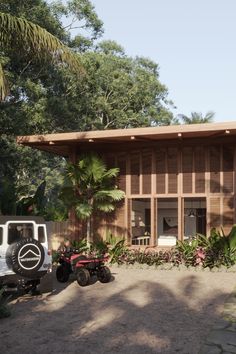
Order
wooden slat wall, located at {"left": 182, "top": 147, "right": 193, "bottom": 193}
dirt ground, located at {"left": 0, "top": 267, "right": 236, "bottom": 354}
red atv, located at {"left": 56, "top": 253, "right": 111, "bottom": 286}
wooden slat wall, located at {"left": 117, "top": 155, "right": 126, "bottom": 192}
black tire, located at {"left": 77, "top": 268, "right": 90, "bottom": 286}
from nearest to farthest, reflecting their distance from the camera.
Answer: dirt ground, located at {"left": 0, "top": 267, "right": 236, "bottom": 354}
black tire, located at {"left": 77, "top": 268, "right": 90, "bottom": 286}
red atv, located at {"left": 56, "top": 253, "right": 111, "bottom": 286}
wooden slat wall, located at {"left": 182, "top": 147, "right": 193, "bottom": 193}
wooden slat wall, located at {"left": 117, "top": 155, "right": 126, "bottom": 192}

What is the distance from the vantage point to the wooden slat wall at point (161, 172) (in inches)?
648

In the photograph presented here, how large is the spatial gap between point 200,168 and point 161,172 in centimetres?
148

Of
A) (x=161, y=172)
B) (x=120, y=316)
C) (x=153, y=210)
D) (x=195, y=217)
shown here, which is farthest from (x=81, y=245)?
(x=195, y=217)

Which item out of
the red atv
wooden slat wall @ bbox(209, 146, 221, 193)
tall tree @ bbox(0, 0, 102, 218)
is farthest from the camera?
tall tree @ bbox(0, 0, 102, 218)

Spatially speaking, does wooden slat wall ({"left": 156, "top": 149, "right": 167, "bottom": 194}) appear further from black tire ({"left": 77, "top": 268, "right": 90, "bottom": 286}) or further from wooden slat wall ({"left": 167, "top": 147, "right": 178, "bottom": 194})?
black tire ({"left": 77, "top": 268, "right": 90, "bottom": 286})

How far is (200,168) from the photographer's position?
16.0 meters

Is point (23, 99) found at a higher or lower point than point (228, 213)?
higher

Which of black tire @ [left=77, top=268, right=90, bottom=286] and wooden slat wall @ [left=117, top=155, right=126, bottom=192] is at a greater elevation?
wooden slat wall @ [left=117, top=155, right=126, bottom=192]

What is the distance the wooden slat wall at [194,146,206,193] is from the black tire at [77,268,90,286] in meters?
6.24

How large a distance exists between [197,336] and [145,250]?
9255 millimetres

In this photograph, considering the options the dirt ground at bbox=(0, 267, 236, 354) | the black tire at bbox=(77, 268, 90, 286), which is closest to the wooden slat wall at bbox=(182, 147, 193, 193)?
the dirt ground at bbox=(0, 267, 236, 354)

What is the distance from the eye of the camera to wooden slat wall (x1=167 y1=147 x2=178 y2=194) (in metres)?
16.3

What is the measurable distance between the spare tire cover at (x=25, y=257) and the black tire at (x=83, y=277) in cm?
222

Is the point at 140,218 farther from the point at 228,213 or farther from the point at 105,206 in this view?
the point at 228,213
